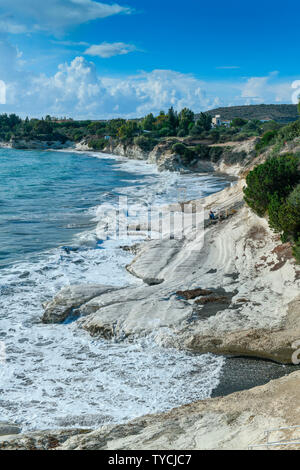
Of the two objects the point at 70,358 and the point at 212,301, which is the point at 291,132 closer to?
the point at 212,301

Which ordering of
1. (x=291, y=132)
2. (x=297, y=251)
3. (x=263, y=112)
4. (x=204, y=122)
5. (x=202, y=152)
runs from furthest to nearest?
(x=263, y=112) < (x=204, y=122) < (x=202, y=152) < (x=291, y=132) < (x=297, y=251)

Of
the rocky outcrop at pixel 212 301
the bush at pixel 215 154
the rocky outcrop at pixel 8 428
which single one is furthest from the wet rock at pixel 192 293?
the bush at pixel 215 154

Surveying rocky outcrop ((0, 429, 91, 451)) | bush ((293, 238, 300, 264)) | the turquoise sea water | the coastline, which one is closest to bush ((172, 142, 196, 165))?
the turquoise sea water

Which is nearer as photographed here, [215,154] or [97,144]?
[215,154]

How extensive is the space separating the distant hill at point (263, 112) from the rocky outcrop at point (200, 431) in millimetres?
138695

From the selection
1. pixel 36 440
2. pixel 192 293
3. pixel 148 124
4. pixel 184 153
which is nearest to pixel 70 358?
pixel 36 440

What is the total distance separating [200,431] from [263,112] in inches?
6198

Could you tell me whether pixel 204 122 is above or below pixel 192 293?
above

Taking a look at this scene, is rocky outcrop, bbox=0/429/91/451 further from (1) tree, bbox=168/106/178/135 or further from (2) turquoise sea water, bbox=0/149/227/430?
(1) tree, bbox=168/106/178/135

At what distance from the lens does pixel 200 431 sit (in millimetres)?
6598

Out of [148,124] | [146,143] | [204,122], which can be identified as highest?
[148,124]

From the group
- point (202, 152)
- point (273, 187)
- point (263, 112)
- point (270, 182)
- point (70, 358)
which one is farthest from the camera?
point (263, 112)
